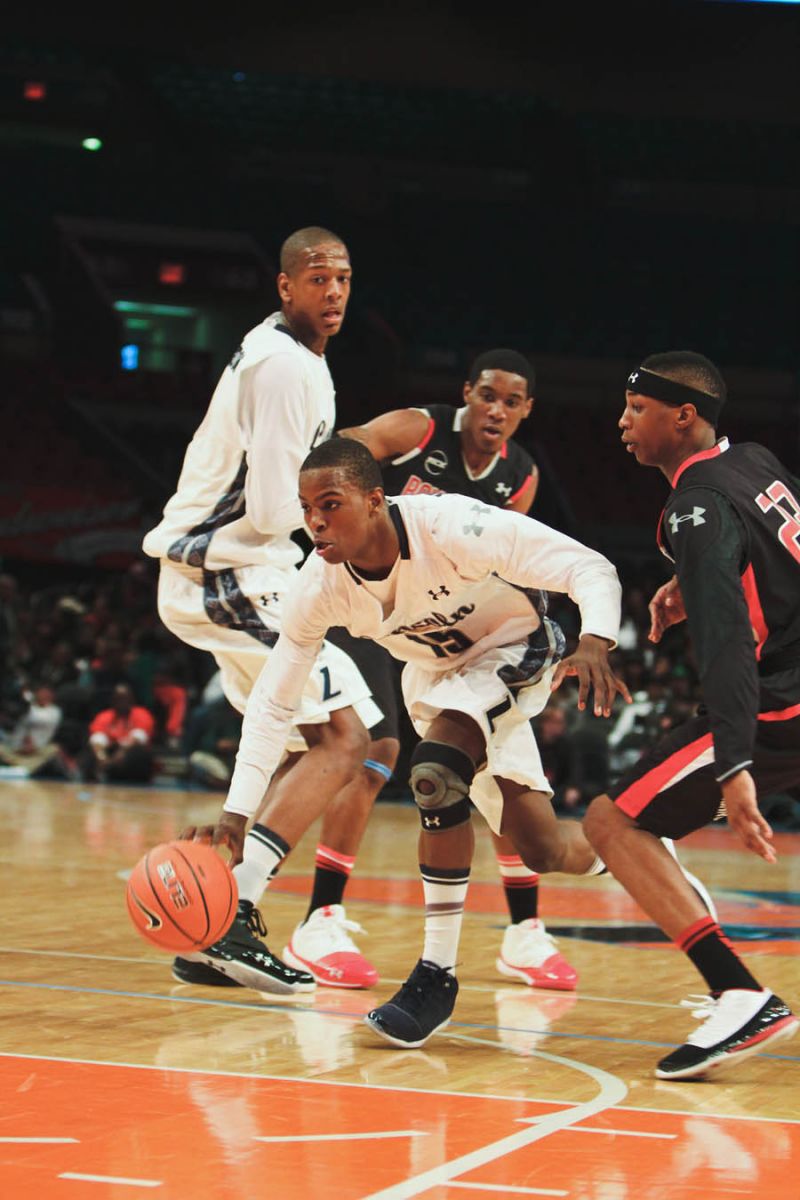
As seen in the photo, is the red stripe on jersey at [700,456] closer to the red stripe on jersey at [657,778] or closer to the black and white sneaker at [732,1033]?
the red stripe on jersey at [657,778]

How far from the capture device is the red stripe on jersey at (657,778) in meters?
4.00

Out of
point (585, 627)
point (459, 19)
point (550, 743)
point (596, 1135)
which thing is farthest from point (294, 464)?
point (459, 19)

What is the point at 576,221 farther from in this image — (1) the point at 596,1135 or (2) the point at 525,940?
(1) the point at 596,1135

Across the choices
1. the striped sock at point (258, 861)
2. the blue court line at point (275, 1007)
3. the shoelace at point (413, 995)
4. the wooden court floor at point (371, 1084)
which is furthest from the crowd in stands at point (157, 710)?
the shoelace at point (413, 995)

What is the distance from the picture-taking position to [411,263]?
27.8 metres

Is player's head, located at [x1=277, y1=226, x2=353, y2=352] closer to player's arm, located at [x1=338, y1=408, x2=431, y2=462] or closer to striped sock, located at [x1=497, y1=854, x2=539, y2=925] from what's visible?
player's arm, located at [x1=338, y1=408, x2=431, y2=462]

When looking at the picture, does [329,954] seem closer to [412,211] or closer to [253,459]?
[253,459]

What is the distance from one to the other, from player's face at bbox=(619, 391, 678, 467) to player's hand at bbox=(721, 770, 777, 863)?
2.95 ft

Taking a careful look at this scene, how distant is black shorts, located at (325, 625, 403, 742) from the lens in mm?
5750

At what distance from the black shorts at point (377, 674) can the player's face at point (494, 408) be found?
84 centimetres

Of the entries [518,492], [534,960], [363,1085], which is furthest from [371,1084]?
[518,492]

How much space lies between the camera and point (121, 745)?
A: 13.8 meters

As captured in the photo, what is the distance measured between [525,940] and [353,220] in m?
23.6

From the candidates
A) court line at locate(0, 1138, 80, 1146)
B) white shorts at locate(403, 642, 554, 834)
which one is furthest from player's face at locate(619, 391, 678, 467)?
court line at locate(0, 1138, 80, 1146)
